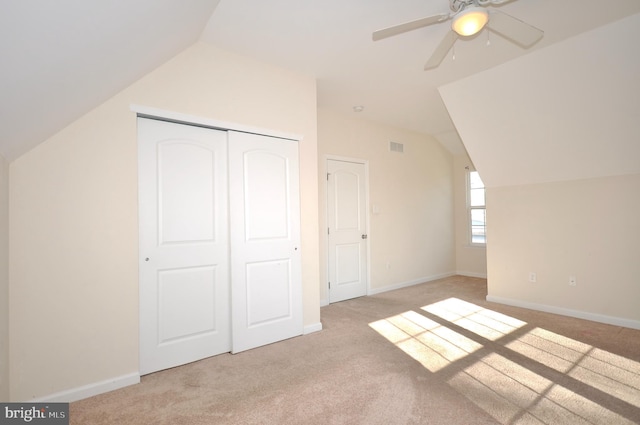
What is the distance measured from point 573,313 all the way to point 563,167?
1741mm

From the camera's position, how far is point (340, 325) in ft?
11.3

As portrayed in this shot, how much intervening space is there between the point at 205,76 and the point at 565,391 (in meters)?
3.65

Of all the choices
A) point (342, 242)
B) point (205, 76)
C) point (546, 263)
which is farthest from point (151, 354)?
point (546, 263)

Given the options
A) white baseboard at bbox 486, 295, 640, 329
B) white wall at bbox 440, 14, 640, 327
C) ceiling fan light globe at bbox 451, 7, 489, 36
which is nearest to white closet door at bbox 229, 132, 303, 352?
ceiling fan light globe at bbox 451, 7, 489, 36

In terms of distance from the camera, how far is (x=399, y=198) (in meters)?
5.31

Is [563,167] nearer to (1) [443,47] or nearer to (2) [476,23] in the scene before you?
(1) [443,47]

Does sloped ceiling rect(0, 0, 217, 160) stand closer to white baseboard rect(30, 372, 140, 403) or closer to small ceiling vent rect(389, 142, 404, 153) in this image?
white baseboard rect(30, 372, 140, 403)

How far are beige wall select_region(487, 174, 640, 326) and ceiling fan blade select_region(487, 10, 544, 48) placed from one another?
244 centimetres

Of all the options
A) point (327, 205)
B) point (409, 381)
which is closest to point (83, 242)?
point (409, 381)

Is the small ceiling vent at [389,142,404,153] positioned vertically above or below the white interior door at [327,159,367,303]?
above

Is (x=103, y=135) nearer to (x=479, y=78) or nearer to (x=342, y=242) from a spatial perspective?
(x=342, y=242)

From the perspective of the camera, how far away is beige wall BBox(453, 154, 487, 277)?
5.95 metres

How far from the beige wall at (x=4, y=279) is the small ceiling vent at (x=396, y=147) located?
4.67 metres

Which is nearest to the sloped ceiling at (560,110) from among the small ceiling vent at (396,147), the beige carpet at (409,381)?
the small ceiling vent at (396,147)
